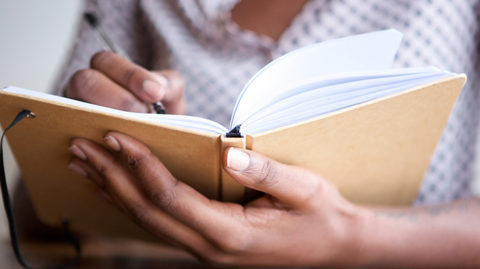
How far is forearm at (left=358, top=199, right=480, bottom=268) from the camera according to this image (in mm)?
673

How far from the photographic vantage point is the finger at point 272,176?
0.46m

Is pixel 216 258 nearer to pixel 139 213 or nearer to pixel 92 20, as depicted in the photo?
pixel 139 213

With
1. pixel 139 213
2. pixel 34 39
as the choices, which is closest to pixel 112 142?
pixel 139 213

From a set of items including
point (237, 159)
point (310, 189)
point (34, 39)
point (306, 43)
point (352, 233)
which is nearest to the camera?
point (237, 159)

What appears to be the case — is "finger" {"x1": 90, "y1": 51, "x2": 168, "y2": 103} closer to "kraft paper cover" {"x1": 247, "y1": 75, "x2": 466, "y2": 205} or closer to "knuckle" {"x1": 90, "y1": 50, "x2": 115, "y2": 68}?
"knuckle" {"x1": 90, "y1": 50, "x2": 115, "y2": 68}

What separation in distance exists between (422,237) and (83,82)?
708 millimetres

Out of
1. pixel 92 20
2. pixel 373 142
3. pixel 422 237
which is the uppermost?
pixel 92 20

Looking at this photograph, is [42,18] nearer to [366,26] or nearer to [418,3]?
[366,26]

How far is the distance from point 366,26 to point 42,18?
145 cm

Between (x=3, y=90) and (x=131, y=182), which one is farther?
(x=131, y=182)

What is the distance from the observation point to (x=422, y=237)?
2.26 ft

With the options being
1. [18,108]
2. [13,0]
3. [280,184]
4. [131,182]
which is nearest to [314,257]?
[280,184]

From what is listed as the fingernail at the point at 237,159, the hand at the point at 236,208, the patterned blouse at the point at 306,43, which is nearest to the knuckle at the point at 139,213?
the hand at the point at 236,208

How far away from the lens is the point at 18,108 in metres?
0.49
